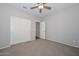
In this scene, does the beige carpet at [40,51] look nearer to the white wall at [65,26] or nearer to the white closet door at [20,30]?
the white wall at [65,26]

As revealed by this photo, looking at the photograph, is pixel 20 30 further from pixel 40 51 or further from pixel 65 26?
pixel 65 26

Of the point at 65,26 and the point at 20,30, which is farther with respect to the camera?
the point at 20,30

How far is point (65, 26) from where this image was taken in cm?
427

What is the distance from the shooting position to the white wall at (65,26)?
3662mm

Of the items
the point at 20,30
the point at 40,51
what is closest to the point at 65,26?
the point at 40,51

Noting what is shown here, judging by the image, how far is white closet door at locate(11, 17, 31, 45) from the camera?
13.3 ft

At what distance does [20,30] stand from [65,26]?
3.19 metres

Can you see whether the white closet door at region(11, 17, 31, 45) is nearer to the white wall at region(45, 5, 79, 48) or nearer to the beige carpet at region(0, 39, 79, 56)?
the beige carpet at region(0, 39, 79, 56)

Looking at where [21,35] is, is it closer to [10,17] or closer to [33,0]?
[10,17]

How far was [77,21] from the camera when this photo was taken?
355 cm

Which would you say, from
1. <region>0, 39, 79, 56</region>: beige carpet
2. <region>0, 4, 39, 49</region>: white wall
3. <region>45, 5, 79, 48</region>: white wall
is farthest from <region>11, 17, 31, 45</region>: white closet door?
<region>45, 5, 79, 48</region>: white wall

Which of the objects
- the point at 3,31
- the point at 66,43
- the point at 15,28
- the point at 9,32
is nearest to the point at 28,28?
the point at 15,28

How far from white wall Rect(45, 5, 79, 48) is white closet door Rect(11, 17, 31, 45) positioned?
1.96m

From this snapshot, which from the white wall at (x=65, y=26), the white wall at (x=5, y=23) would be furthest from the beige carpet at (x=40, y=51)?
the white wall at (x=65, y=26)
